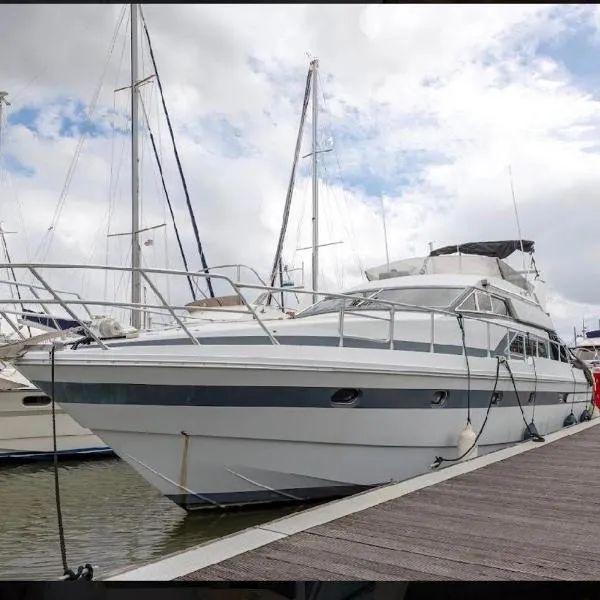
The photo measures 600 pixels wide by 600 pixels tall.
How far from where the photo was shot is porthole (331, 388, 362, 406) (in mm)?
6688

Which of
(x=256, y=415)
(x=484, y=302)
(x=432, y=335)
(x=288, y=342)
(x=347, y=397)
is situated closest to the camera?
(x=256, y=415)

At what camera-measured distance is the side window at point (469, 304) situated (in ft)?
28.8

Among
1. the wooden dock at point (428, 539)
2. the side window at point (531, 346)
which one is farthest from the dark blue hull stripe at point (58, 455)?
the wooden dock at point (428, 539)

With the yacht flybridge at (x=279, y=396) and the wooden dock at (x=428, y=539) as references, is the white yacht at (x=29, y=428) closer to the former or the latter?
the yacht flybridge at (x=279, y=396)

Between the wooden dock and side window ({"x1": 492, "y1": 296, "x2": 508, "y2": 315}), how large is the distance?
3.52 meters

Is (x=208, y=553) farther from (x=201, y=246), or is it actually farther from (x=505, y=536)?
(x=201, y=246)

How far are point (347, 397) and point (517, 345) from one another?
12.4ft

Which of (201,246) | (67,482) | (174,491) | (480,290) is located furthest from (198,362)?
(201,246)

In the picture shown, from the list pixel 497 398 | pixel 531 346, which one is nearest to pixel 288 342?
pixel 497 398

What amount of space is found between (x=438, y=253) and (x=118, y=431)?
864 cm

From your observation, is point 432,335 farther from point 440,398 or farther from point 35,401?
point 35,401

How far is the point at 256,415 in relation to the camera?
20.9 ft

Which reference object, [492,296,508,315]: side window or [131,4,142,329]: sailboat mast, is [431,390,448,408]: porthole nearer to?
[492,296,508,315]: side window

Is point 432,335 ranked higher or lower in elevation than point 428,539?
higher
